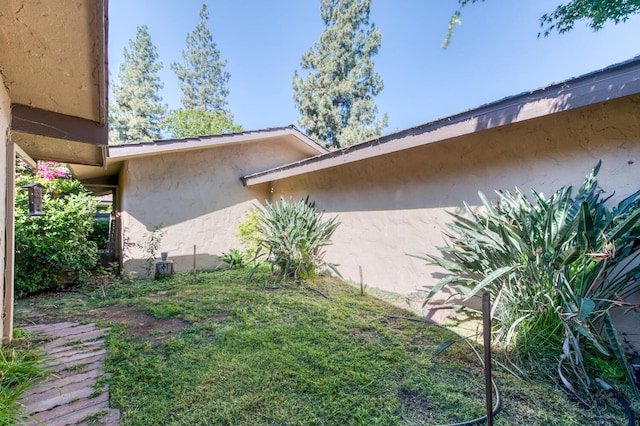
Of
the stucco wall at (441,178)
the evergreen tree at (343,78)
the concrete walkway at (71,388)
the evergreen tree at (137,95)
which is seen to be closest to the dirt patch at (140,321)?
the concrete walkway at (71,388)

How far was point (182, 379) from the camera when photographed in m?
2.18

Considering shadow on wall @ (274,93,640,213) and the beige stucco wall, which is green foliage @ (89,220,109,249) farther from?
shadow on wall @ (274,93,640,213)

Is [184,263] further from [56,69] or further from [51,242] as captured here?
[56,69]

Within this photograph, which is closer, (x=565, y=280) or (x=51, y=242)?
(x=565, y=280)

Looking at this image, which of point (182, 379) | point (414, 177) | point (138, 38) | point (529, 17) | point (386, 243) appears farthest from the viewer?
point (138, 38)

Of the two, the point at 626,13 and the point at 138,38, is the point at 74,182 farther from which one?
the point at 138,38

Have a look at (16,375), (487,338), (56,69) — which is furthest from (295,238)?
(487,338)

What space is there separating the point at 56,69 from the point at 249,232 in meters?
5.74

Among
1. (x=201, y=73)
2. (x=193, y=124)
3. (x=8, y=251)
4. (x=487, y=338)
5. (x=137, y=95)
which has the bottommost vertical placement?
(x=487, y=338)

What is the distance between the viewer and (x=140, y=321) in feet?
11.1

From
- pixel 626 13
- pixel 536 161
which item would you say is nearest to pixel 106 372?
pixel 536 161

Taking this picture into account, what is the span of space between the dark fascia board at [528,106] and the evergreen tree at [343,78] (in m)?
14.3

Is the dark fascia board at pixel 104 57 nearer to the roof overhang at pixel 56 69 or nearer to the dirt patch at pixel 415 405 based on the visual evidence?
the roof overhang at pixel 56 69

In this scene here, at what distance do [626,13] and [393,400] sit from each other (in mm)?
11819
